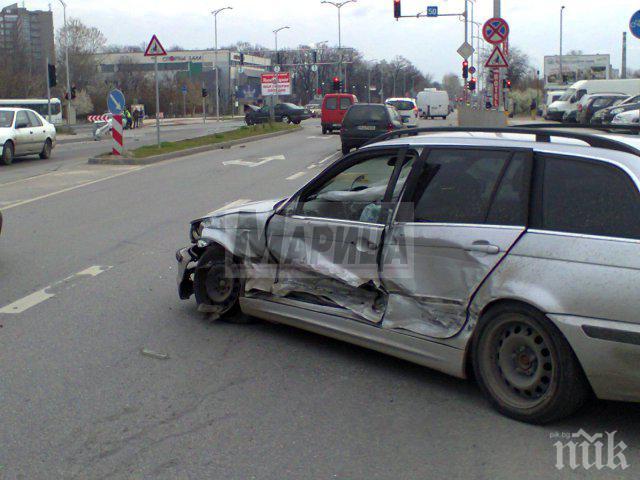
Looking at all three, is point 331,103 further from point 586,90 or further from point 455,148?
point 455,148

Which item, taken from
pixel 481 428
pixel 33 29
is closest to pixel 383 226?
pixel 481 428

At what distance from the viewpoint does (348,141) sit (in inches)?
1042

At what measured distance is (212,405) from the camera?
16.4ft

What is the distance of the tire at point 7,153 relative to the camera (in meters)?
22.8

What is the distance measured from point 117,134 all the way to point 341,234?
60.8 ft

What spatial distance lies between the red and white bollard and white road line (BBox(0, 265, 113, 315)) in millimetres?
14490

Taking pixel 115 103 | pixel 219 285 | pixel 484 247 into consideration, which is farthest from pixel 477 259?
pixel 115 103

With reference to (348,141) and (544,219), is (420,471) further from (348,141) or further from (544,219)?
(348,141)

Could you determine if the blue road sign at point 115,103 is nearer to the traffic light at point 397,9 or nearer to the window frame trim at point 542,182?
the window frame trim at point 542,182

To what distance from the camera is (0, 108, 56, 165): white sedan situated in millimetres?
22984

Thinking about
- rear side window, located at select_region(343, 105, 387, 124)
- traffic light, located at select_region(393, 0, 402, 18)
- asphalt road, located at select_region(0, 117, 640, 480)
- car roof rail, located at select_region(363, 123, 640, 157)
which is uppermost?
traffic light, located at select_region(393, 0, 402, 18)

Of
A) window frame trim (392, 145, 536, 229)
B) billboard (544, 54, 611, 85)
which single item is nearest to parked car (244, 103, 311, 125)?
window frame trim (392, 145, 536, 229)

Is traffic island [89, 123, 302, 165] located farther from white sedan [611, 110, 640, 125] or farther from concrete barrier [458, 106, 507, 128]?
white sedan [611, 110, 640, 125]

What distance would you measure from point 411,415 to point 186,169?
1700cm
